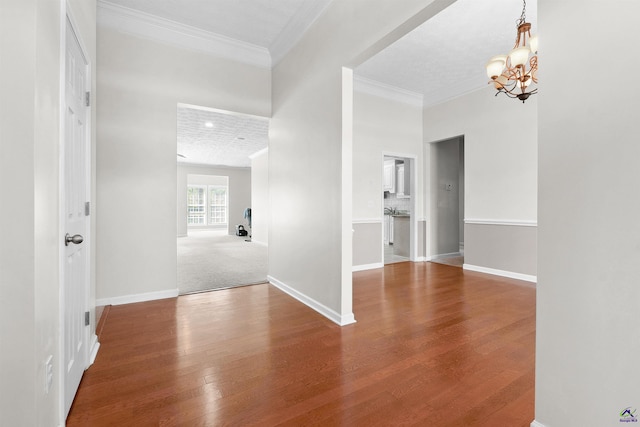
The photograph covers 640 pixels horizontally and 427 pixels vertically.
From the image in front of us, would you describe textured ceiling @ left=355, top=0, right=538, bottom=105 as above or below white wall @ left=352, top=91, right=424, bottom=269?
above

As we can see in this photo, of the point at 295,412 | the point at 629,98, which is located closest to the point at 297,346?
the point at 295,412

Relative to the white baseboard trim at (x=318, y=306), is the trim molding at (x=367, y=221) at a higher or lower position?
higher

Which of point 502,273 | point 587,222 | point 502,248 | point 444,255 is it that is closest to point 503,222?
point 502,248

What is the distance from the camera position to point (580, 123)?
1.16m

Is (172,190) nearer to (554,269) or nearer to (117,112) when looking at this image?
(117,112)

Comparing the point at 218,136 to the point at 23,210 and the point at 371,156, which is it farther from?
the point at 23,210

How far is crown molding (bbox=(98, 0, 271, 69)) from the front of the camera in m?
3.18

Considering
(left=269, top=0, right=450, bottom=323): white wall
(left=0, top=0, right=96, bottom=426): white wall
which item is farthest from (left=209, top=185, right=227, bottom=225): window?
(left=0, top=0, right=96, bottom=426): white wall

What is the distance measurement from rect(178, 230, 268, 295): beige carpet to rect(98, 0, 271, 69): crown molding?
10.5ft

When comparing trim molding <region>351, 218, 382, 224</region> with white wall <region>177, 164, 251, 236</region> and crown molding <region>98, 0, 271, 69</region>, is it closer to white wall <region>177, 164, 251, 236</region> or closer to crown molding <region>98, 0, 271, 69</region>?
crown molding <region>98, 0, 271, 69</region>

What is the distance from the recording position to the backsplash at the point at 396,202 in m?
7.84

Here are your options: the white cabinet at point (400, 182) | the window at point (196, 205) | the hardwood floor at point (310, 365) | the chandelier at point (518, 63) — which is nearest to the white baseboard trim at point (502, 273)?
the hardwood floor at point (310, 365)

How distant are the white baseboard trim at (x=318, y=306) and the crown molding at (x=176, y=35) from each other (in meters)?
3.18

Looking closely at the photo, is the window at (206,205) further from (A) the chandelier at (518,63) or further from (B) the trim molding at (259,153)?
(A) the chandelier at (518,63)
